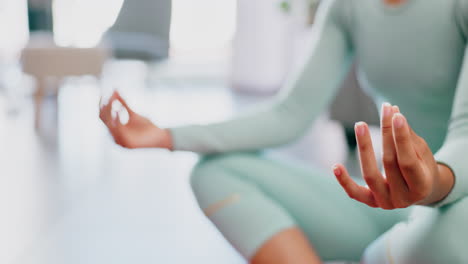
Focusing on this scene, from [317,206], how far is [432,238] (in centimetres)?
28

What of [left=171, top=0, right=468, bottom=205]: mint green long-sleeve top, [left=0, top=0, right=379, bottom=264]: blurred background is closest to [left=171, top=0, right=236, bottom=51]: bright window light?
[left=0, top=0, right=379, bottom=264]: blurred background

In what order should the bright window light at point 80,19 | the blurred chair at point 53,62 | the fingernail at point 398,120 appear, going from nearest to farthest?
the fingernail at point 398,120 → the blurred chair at point 53,62 → the bright window light at point 80,19

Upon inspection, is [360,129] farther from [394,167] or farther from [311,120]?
[311,120]

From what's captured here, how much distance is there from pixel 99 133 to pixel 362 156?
2.67 m

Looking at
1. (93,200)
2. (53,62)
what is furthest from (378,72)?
(53,62)

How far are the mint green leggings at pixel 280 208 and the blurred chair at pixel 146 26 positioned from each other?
11.8 ft

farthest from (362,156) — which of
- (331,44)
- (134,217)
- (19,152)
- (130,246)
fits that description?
(19,152)

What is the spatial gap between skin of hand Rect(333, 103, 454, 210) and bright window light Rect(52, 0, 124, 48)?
15.5 feet

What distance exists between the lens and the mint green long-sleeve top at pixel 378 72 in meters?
0.85

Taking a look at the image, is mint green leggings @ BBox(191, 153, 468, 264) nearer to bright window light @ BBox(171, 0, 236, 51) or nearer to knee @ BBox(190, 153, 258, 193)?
knee @ BBox(190, 153, 258, 193)

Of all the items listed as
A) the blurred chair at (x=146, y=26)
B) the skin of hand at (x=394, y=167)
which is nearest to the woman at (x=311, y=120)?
the skin of hand at (x=394, y=167)

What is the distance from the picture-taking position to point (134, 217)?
166 cm

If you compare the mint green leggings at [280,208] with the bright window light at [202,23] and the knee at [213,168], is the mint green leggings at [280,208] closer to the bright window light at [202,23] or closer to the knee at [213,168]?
the knee at [213,168]

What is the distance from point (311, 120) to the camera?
1.00 metres
